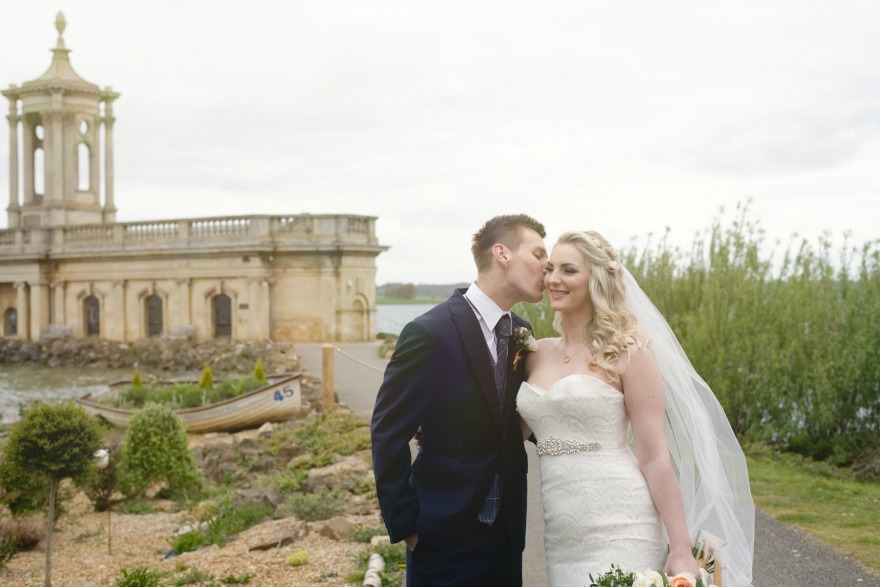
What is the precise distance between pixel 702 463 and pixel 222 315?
3836cm

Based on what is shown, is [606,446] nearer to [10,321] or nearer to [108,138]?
[10,321]

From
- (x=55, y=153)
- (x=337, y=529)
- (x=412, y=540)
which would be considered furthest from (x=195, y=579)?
Result: (x=55, y=153)

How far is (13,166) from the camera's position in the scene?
5375 cm

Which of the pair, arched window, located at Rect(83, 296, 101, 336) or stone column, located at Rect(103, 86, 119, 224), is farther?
stone column, located at Rect(103, 86, 119, 224)

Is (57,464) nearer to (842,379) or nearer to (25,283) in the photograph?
(842,379)

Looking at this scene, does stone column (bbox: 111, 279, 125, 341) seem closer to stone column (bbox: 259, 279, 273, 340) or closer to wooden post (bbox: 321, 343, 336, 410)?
stone column (bbox: 259, 279, 273, 340)

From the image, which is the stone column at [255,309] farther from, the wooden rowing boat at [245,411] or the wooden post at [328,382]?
the wooden post at [328,382]

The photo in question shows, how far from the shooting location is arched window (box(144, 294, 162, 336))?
44312 mm

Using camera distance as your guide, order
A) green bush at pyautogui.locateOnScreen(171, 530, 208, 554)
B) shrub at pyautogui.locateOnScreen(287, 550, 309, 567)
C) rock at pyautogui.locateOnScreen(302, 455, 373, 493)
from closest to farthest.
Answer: shrub at pyautogui.locateOnScreen(287, 550, 309, 567)
green bush at pyautogui.locateOnScreen(171, 530, 208, 554)
rock at pyautogui.locateOnScreen(302, 455, 373, 493)

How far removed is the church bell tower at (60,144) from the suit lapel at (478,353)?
50285 millimetres

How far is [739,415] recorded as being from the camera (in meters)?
16.6

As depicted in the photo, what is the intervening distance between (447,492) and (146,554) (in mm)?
7246

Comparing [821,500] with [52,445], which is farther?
[821,500]

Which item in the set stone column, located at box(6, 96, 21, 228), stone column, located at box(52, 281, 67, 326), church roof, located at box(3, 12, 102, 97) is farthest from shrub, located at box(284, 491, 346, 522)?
stone column, located at box(6, 96, 21, 228)
